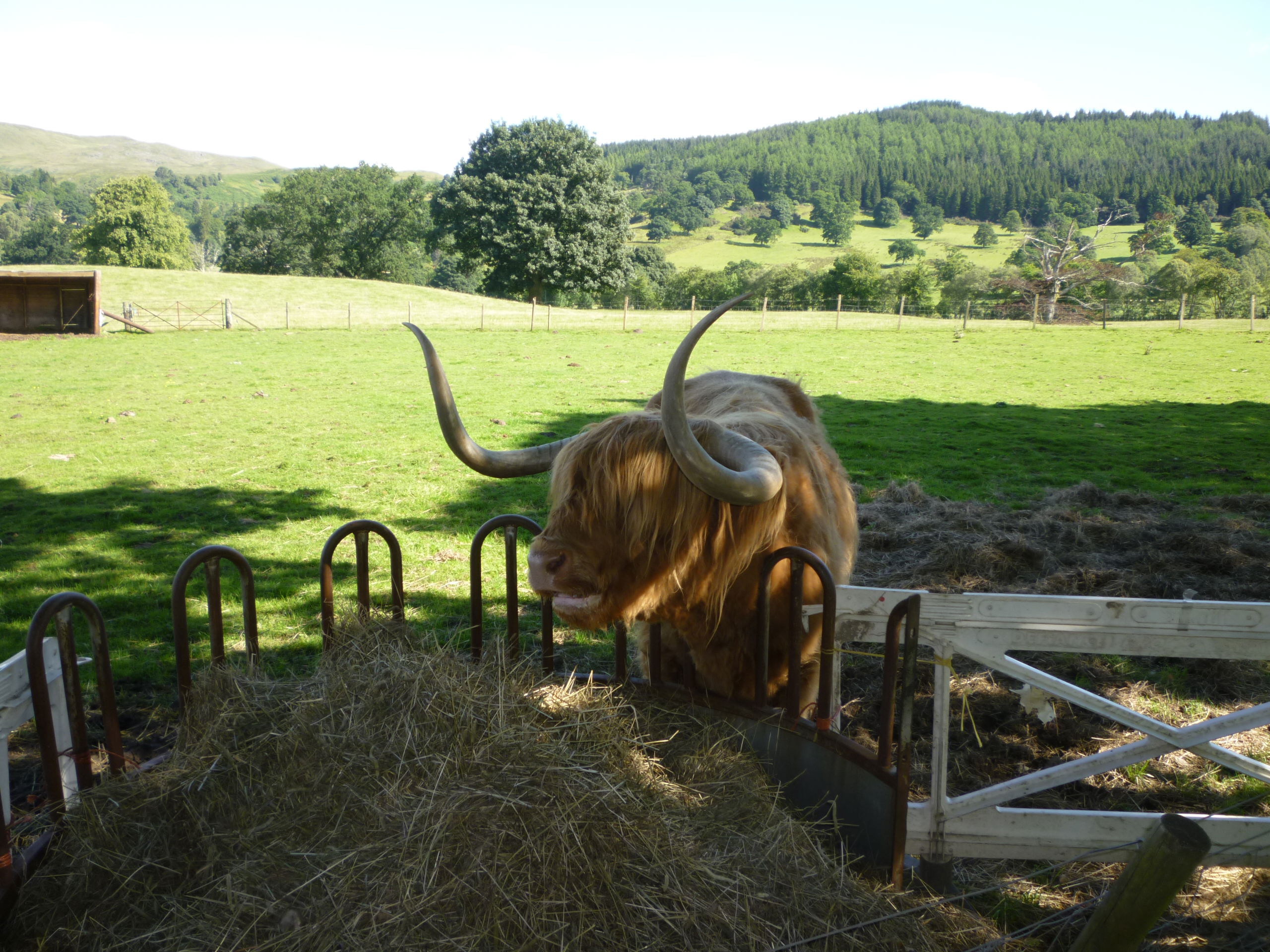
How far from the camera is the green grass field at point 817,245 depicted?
318ft

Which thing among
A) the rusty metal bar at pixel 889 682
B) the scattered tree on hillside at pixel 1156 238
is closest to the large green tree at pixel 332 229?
the scattered tree on hillside at pixel 1156 238

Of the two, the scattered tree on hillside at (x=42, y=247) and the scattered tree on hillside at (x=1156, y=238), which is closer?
the scattered tree on hillside at (x=1156, y=238)

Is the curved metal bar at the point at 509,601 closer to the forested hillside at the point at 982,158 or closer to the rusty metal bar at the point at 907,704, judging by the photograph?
the rusty metal bar at the point at 907,704

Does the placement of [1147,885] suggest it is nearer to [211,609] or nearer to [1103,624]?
[1103,624]

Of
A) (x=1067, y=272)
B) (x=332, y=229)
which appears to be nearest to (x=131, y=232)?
(x=332, y=229)

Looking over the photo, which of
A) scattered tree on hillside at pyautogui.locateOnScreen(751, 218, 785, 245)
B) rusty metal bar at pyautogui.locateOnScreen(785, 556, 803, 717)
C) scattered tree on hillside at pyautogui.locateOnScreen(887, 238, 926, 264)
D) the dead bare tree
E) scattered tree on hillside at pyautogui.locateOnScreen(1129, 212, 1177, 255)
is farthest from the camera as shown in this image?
scattered tree on hillside at pyautogui.locateOnScreen(751, 218, 785, 245)

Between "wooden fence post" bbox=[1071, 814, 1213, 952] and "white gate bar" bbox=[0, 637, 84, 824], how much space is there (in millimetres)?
2926

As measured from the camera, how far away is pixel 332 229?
229ft

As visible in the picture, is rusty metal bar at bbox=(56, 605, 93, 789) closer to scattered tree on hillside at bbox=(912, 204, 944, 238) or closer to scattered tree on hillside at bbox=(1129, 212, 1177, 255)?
scattered tree on hillside at bbox=(1129, 212, 1177, 255)

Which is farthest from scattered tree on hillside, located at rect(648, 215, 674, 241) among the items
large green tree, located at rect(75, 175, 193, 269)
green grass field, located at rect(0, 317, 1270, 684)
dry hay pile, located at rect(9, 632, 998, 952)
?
dry hay pile, located at rect(9, 632, 998, 952)

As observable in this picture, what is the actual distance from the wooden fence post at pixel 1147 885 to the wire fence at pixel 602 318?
2987cm

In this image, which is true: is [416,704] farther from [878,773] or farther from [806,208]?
[806,208]

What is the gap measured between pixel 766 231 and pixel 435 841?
119 m

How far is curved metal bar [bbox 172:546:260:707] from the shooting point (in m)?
2.81
